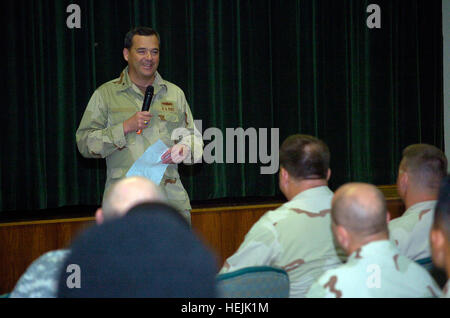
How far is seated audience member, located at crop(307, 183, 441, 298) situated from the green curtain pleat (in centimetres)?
323

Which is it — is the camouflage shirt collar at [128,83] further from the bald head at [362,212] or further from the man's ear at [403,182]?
the bald head at [362,212]

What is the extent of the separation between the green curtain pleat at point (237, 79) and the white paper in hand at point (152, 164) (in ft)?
5.00

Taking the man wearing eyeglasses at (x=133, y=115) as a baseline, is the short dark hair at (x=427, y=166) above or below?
below

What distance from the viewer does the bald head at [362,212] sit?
154cm

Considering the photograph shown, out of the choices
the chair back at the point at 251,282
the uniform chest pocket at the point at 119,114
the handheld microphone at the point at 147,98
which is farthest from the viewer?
the uniform chest pocket at the point at 119,114

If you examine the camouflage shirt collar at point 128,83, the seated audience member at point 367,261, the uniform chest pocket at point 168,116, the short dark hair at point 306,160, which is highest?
the camouflage shirt collar at point 128,83

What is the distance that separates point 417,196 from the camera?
2330mm

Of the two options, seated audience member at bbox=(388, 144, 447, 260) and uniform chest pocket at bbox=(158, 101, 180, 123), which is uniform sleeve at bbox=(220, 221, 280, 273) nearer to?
seated audience member at bbox=(388, 144, 447, 260)

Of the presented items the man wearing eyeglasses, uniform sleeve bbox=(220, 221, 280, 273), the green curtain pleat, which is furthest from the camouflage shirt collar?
uniform sleeve bbox=(220, 221, 280, 273)

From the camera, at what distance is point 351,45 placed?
5.46 m

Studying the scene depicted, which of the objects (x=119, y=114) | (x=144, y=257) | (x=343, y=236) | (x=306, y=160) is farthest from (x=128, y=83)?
(x=144, y=257)

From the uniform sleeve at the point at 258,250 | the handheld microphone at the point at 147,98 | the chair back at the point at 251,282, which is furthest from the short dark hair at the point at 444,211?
the handheld microphone at the point at 147,98
